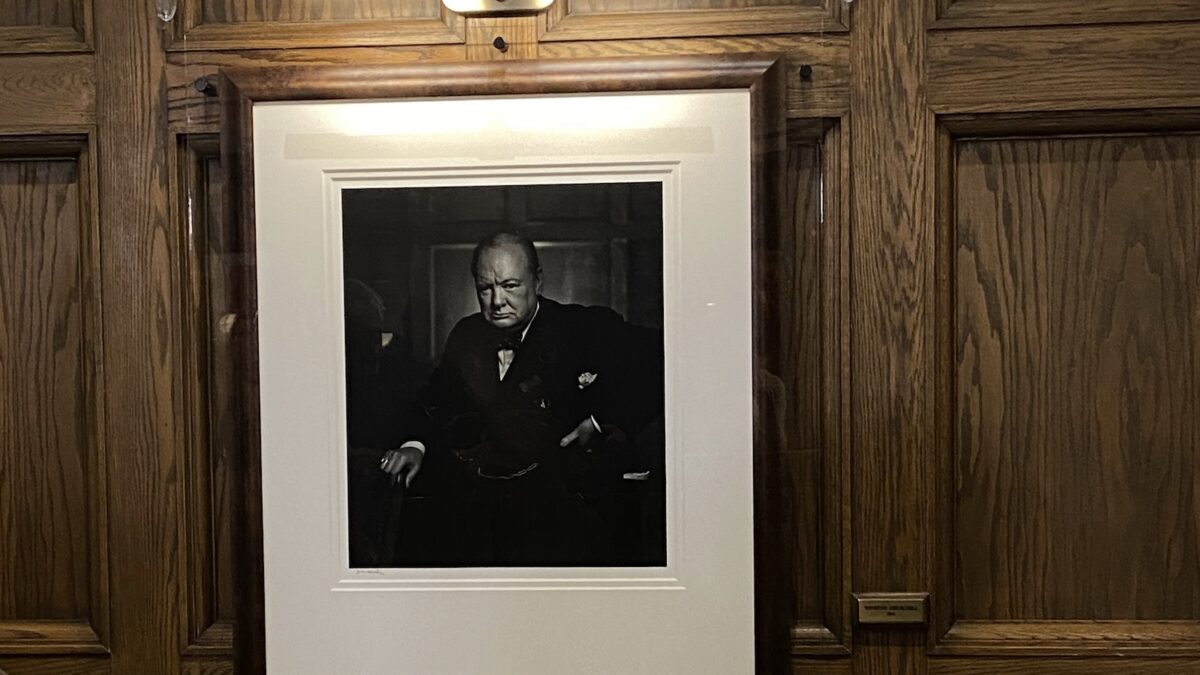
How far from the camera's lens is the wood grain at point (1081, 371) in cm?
121

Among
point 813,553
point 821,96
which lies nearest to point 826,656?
point 813,553

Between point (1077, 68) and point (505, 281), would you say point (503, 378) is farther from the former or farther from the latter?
point (1077, 68)

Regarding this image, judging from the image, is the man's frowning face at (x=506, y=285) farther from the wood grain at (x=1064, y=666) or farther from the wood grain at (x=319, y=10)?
the wood grain at (x=1064, y=666)

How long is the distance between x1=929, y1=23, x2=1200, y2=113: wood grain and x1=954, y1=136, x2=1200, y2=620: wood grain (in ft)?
0.16

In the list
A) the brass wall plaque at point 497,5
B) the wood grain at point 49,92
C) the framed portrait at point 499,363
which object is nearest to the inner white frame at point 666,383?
the framed portrait at point 499,363

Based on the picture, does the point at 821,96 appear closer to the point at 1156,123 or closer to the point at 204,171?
the point at 1156,123

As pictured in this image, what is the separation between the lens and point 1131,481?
1.22 meters

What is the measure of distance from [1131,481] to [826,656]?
43cm

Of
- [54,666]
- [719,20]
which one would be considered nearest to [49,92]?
[54,666]

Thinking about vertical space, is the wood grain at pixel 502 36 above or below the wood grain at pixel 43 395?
above

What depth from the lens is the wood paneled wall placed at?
1.20 metres

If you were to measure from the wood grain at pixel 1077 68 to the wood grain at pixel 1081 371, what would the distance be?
0.05 meters

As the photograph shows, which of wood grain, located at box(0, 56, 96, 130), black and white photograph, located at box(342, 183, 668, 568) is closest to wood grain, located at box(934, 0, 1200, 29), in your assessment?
black and white photograph, located at box(342, 183, 668, 568)

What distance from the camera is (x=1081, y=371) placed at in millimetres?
1219
